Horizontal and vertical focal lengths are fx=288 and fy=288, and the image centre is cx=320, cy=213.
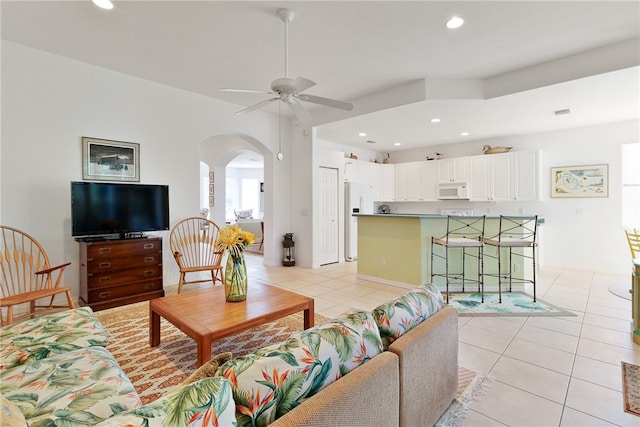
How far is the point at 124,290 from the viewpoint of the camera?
347 cm

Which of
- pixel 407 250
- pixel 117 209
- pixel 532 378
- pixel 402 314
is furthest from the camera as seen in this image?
pixel 407 250

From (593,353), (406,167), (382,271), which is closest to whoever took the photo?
(593,353)

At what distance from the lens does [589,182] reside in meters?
5.21

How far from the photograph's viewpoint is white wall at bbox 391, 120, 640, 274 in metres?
4.97

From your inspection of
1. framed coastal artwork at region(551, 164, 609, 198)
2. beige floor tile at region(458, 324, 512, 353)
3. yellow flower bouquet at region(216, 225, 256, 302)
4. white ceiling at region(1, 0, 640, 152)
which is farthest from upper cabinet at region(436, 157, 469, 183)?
yellow flower bouquet at region(216, 225, 256, 302)

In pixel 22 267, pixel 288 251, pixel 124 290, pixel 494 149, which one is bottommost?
pixel 124 290

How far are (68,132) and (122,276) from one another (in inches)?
73.1

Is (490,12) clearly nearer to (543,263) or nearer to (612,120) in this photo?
(612,120)

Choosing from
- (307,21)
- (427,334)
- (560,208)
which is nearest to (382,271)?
(427,334)

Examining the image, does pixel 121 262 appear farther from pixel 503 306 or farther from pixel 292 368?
pixel 503 306

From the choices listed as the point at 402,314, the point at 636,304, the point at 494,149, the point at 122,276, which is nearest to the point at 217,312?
the point at 402,314

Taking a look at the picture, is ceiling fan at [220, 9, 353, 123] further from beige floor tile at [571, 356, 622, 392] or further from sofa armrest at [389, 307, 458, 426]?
beige floor tile at [571, 356, 622, 392]

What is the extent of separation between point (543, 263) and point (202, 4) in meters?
6.95

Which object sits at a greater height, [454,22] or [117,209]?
[454,22]
